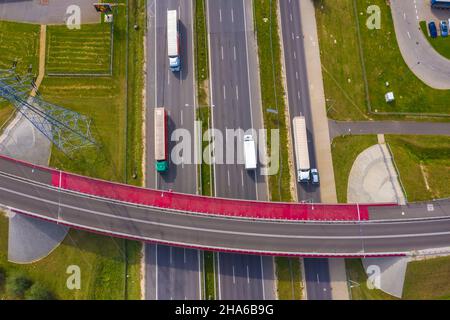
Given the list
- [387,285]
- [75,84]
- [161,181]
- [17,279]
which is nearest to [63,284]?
[17,279]

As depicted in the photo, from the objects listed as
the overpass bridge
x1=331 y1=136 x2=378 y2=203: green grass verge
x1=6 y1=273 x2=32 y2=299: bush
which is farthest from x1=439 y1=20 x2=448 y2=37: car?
x1=6 y1=273 x2=32 y2=299: bush

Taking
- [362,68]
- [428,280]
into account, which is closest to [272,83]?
[362,68]

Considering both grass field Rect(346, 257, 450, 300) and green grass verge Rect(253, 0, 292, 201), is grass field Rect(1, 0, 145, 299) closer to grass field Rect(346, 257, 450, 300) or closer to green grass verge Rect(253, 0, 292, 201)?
green grass verge Rect(253, 0, 292, 201)

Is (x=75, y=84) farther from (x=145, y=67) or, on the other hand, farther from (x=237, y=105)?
(x=237, y=105)

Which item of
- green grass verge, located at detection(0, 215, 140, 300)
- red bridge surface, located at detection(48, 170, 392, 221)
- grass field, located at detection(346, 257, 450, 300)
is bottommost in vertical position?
grass field, located at detection(346, 257, 450, 300)

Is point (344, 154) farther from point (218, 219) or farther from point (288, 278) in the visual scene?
point (218, 219)

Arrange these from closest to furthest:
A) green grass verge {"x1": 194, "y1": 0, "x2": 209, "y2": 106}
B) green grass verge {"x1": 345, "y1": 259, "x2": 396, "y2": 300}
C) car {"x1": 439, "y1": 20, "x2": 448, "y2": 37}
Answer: green grass verge {"x1": 345, "y1": 259, "x2": 396, "y2": 300} < green grass verge {"x1": 194, "y1": 0, "x2": 209, "y2": 106} < car {"x1": 439, "y1": 20, "x2": 448, "y2": 37}
